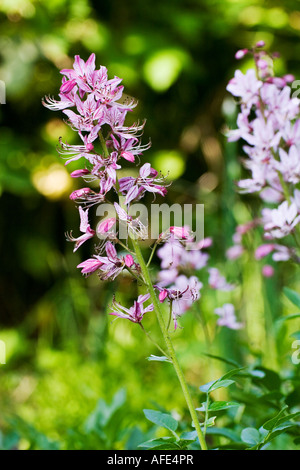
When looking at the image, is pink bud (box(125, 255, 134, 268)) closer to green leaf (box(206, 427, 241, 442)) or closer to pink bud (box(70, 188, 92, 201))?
pink bud (box(70, 188, 92, 201))

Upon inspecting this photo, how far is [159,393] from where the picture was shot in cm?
175

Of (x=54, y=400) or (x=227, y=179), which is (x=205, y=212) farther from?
(x=54, y=400)

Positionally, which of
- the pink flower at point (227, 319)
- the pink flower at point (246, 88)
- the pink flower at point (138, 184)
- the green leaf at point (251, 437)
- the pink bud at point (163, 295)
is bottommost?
the green leaf at point (251, 437)

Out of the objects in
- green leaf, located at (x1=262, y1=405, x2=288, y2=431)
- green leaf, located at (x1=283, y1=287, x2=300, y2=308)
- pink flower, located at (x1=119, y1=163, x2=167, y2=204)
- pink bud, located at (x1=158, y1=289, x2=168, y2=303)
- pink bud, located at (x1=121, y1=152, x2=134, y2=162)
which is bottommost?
green leaf, located at (x1=262, y1=405, x2=288, y2=431)

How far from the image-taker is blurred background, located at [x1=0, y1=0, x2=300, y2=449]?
2000mm

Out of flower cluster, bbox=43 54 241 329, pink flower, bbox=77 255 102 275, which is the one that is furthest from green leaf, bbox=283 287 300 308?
pink flower, bbox=77 255 102 275

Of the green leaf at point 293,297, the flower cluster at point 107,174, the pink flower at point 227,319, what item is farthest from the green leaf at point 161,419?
the pink flower at point 227,319

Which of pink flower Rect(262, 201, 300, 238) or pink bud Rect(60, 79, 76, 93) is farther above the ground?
pink bud Rect(60, 79, 76, 93)

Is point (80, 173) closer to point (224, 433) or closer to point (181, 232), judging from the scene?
point (181, 232)

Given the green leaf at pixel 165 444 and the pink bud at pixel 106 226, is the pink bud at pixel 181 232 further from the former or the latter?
the green leaf at pixel 165 444

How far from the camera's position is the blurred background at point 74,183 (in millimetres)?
2000

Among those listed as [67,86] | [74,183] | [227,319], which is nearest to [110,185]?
[67,86]

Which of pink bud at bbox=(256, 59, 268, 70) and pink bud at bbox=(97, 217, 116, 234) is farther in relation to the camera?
pink bud at bbox=(256, 59, 268, 70)

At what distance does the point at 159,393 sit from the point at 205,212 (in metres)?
0.91
